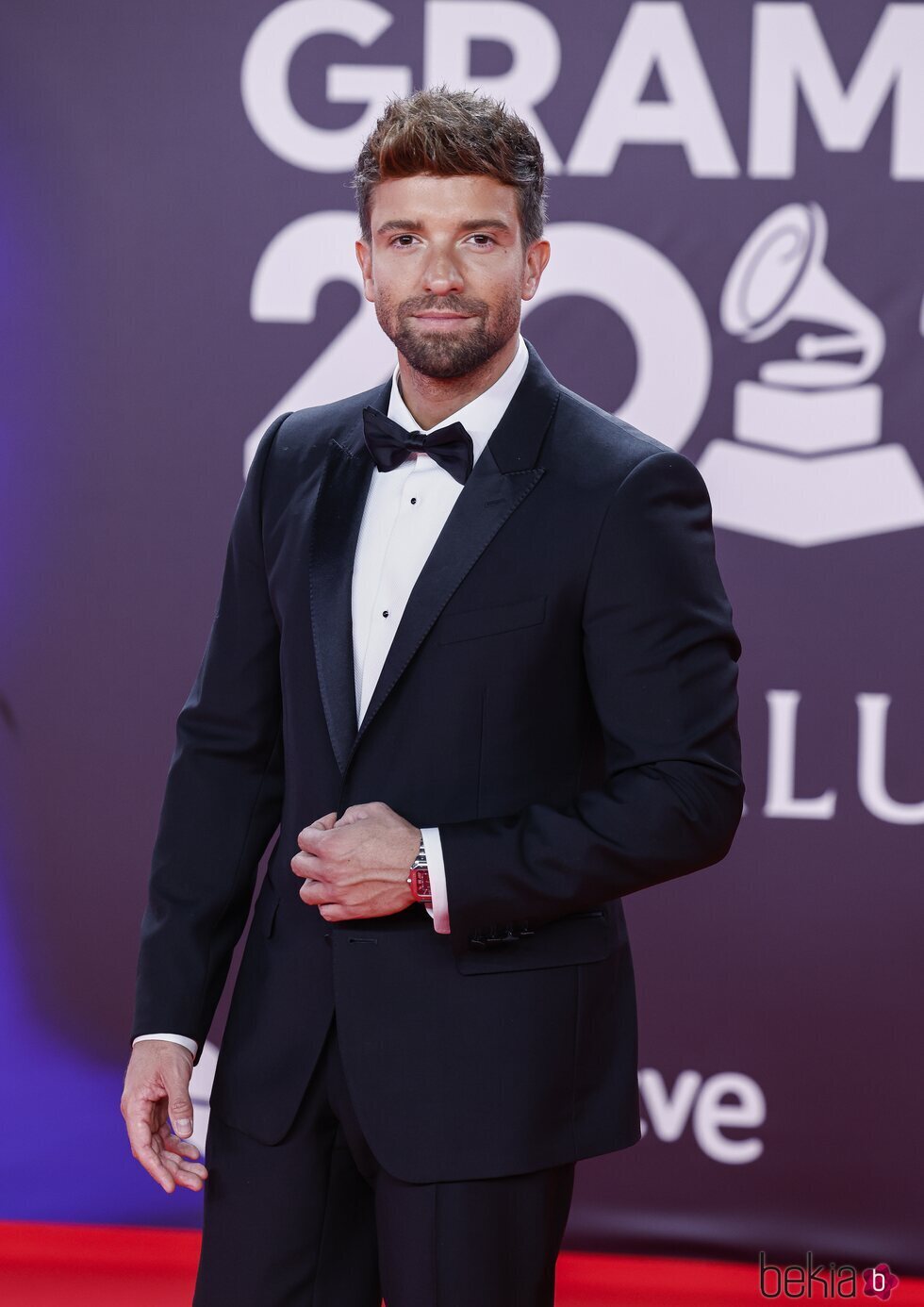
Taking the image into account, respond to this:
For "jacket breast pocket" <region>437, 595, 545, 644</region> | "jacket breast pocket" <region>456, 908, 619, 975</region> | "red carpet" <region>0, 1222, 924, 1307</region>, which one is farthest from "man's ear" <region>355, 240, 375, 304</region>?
"red carpet" <region>0, 1222, 924, 1307</region>

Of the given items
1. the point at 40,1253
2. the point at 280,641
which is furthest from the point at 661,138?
the point at 40,1253

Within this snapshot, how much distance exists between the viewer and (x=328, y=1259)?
1.69 meters

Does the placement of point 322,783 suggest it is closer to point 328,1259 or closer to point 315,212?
point 328,1259

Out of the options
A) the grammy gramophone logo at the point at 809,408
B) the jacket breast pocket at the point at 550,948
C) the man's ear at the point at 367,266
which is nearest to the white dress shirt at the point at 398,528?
the man's ear at the point at 367,266

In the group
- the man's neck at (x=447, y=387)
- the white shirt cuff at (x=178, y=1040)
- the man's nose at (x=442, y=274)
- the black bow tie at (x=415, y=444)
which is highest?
the man's nose at (x=442, y=274)

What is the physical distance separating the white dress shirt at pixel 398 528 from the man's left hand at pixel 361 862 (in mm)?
144

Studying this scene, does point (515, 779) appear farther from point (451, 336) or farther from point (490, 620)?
point (451, 336)

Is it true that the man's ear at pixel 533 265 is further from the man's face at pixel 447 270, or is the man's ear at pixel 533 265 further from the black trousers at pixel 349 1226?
the black trousers at pixel 349 1226

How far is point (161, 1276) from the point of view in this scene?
301 centimetres

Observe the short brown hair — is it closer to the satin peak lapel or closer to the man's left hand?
the satin peak lapel

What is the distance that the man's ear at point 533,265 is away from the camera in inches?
67.1

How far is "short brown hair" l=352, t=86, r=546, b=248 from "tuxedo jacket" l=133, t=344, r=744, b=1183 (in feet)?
0.82

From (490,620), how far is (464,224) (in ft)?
1.48

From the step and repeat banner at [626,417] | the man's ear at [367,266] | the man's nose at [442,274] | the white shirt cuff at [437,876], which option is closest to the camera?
the white shirt cuff at [437,876]
